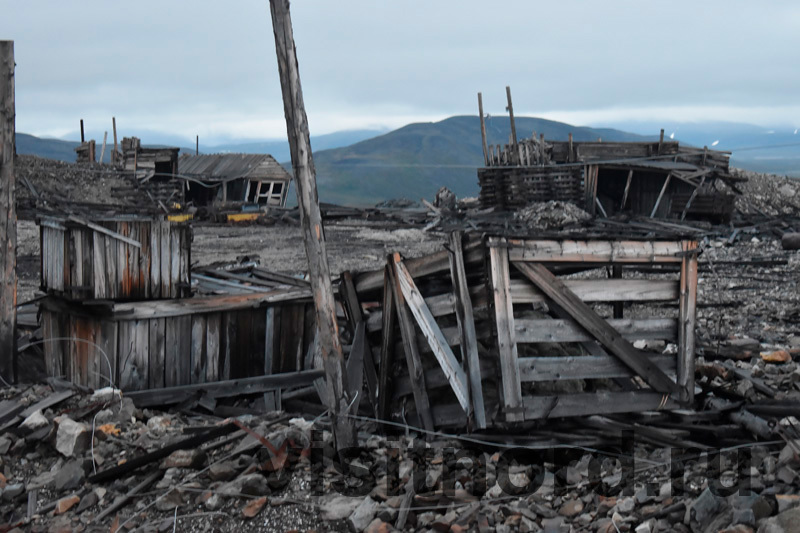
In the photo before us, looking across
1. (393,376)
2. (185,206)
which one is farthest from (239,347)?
(185,206)

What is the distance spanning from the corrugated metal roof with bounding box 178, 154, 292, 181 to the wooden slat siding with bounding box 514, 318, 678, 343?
40790mm

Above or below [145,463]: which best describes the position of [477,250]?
above

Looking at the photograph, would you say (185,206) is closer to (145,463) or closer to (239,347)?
(239,347)

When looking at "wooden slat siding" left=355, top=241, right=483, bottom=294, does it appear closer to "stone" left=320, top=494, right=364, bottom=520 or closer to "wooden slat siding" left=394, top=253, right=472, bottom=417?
"wooden slat siding" left=394, top=253, right=472, bottom=417

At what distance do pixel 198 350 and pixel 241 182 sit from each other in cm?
3816

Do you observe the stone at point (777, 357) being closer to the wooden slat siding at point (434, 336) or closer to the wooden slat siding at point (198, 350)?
the wooden slat siding at point (434, 336)

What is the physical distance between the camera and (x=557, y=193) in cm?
3691

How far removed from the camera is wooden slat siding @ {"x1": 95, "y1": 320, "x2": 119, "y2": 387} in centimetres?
954

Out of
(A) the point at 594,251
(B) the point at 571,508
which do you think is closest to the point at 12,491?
(B) the point at 571,508

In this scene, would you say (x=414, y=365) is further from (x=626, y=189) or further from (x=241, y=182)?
(x=241, y=182)

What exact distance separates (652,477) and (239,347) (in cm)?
595

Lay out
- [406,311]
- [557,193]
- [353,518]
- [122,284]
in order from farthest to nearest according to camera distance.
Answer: [557,193] < [122,284] < [406,311] < [353,518]

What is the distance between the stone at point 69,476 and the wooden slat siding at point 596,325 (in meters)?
4.53

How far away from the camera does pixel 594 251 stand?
7.05m
